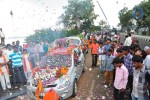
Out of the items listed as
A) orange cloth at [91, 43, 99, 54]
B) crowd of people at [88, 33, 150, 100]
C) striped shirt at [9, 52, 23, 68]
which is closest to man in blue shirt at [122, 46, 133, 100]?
crowd of people at [88, 33, 150, 100]

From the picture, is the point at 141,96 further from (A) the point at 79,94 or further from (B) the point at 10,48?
(B) the point at 10,48

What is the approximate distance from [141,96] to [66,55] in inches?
214

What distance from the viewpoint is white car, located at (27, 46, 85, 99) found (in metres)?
7.66

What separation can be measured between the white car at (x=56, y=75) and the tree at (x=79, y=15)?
177 ft

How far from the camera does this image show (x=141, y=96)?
450cm

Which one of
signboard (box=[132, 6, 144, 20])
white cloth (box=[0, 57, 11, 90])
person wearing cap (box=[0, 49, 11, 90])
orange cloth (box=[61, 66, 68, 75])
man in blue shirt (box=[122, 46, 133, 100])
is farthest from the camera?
signboard (box=[132, 6, 144, 20])

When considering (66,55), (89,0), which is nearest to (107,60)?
(66,55)

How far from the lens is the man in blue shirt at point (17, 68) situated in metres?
10.2

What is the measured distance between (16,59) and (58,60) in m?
2.09

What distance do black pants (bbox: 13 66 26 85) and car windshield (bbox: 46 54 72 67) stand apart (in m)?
1.67

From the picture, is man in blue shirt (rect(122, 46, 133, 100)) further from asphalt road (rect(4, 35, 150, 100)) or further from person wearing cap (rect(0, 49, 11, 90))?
person wearing cap (rect(0, 49, 11, 90))

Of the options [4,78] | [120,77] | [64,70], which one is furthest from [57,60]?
[120,77]

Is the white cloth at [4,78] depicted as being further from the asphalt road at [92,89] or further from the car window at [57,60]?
the car window at [57,60]

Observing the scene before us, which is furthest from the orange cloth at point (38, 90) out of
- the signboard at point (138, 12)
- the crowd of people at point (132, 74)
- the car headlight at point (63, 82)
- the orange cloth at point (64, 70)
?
the signboard at point (138, 12)
